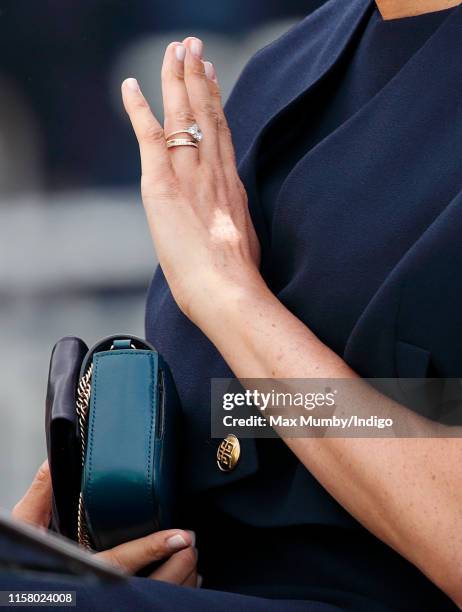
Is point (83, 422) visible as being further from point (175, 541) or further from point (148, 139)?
point (148, 139)

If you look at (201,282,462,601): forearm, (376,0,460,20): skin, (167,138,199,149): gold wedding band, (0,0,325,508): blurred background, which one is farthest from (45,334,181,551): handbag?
(0,0,325,508): blurred background

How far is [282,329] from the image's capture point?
125 centimetres

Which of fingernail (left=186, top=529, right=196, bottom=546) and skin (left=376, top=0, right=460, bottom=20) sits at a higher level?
skin (left=376, top=0, right=460, bottom=20)

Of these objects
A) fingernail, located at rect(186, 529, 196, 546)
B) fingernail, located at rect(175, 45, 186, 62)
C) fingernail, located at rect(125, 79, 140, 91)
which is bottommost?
fingernail, located at rect(186, 529, 196, 546)

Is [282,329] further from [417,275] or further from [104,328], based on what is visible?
[104,328]

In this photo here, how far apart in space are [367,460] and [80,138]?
2250mm

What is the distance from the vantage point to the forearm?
1.13 m

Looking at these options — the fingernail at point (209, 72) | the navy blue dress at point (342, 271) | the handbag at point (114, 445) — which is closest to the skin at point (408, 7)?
the navy blue dress at point (342, 271)

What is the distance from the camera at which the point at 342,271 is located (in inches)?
50.4

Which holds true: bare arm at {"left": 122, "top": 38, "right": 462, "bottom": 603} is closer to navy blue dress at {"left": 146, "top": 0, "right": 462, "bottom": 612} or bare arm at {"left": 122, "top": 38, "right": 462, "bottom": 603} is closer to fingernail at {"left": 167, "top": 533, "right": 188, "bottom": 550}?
navy blue dress at {"left": 146, "top": 0, "right": 462, "bottom": 612}

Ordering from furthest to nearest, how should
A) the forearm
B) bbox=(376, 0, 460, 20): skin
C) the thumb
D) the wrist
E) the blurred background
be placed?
the blurred background → the thumb → bbox=(376, 0, 460, 20): skin → the wrist → the forearm

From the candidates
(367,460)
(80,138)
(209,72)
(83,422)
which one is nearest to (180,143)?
(209,72)

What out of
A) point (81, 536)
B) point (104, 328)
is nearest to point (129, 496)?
point (81, 536)

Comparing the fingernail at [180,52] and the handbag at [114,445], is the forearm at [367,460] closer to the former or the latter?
the handbag at [114,445]
